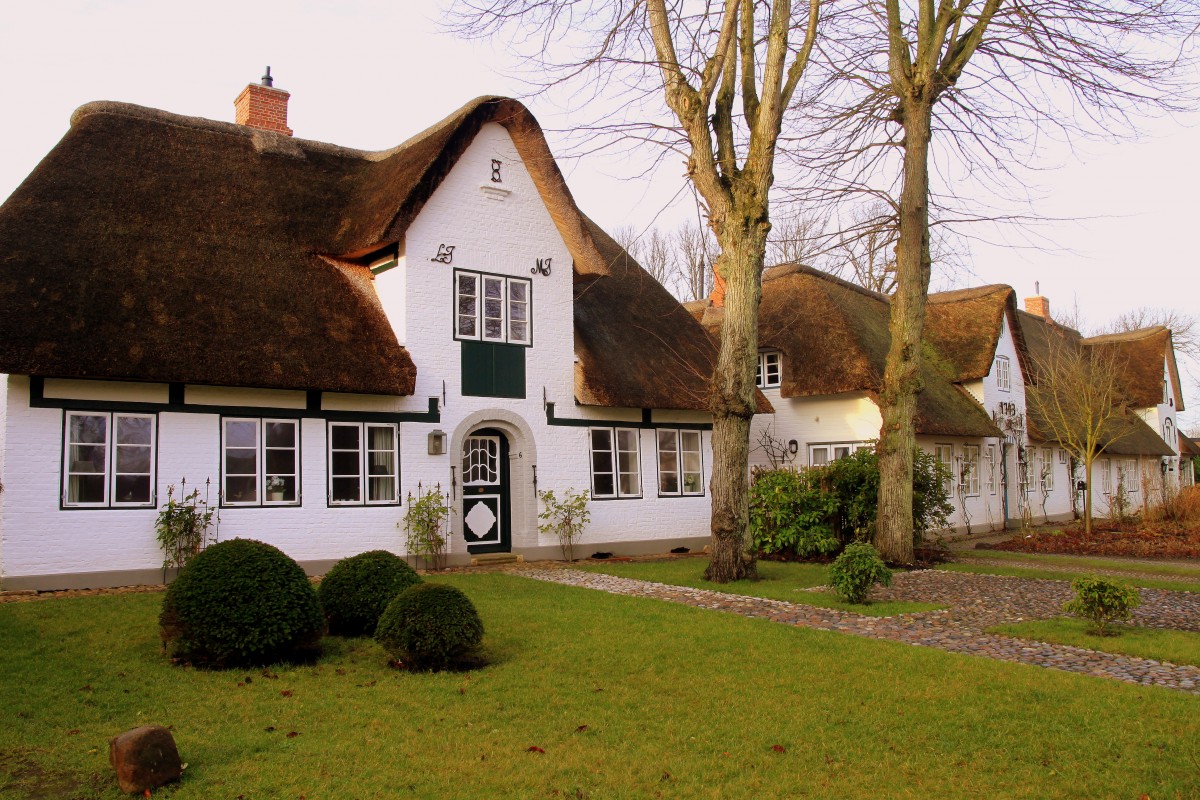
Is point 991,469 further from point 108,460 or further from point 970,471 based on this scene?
point 108,460

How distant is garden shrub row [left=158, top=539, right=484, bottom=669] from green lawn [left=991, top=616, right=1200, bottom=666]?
228 inches

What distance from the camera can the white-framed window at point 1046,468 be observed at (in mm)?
28828

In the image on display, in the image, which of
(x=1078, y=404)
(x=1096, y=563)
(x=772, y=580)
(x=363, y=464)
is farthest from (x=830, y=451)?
(x=363, y=464)

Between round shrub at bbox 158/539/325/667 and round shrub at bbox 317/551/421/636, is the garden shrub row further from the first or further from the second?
round shrub at bbox 317/551/421/636

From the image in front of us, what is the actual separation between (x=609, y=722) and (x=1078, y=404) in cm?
2097

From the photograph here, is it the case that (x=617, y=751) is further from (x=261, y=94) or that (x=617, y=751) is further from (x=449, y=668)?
(x=261, y=94)

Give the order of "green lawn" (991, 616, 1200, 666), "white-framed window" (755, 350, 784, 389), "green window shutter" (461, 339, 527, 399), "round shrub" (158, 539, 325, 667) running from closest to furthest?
1. "round shrub" (158, 539, 325, 667)
2. "green lawn" (991, 616, 1200, 666)
3. "green window shutter" (461, 339, 527, 399)
4. "white-framed window" (755, 350, 784, 389)

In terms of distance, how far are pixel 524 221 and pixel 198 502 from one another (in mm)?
7599

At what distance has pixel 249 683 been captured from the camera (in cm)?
720

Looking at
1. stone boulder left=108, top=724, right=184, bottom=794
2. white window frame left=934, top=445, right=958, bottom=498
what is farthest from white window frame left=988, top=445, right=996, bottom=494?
stone boulder left=108, top=724, right=184, bottom=794

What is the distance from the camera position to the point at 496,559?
1630cm

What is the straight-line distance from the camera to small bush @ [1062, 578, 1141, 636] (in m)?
9.25

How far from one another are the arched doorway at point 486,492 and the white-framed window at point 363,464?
1.51 meters

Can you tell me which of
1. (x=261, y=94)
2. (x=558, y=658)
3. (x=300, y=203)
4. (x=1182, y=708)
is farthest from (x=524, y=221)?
(x=1182, y=708)
